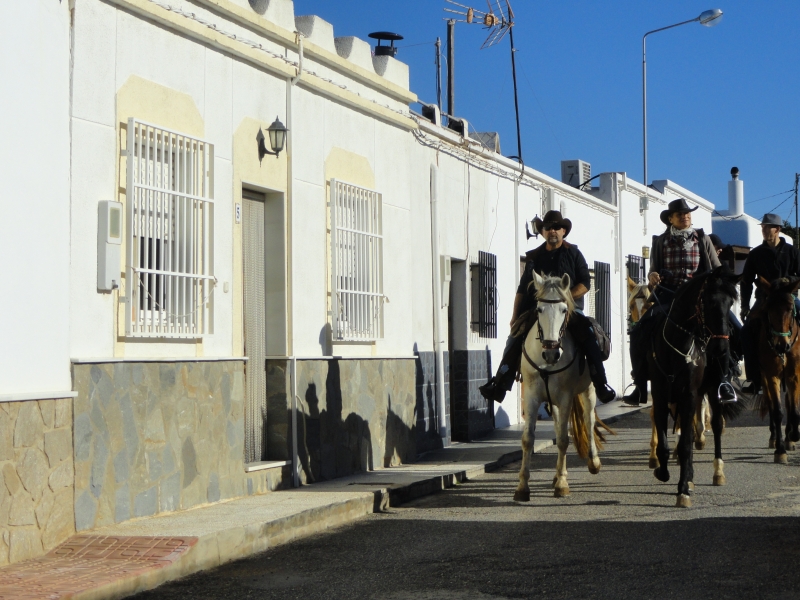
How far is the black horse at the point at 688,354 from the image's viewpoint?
10148 millimetres

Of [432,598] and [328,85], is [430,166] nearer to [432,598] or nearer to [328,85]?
[328,85]

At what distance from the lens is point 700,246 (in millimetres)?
11758

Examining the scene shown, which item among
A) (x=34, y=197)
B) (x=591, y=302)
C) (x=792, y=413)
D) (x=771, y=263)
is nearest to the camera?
(x=34, y=197)

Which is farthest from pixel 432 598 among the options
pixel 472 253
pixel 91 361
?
pixel 472 253

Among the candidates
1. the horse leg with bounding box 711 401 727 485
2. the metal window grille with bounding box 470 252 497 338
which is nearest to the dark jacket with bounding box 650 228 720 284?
the horse leg with bounding box 711 401 727 485

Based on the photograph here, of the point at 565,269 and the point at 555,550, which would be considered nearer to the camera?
the point at 555,550

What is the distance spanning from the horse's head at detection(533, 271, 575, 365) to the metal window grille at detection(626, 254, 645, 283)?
17817 millimetres

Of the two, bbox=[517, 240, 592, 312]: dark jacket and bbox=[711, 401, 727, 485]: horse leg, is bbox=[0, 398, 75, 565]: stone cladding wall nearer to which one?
bbox=[517, 240, 592, 312]: dark jacket

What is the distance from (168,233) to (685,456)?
4.83 m

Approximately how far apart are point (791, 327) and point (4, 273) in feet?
28.7

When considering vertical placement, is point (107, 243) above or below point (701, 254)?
below

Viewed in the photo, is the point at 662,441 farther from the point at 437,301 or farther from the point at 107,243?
the point at 437,301

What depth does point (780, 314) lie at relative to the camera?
12727 millimetres

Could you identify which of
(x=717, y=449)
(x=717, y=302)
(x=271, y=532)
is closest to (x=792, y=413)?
(x=717, y=449)
